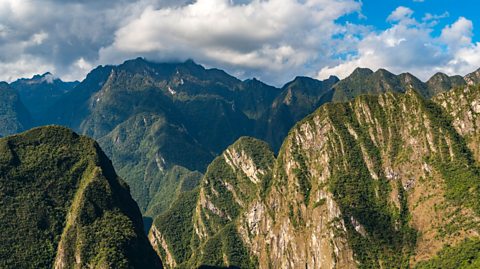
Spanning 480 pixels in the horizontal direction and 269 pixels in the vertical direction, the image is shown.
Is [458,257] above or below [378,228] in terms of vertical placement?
below

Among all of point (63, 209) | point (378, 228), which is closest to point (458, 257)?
point (378, 228)

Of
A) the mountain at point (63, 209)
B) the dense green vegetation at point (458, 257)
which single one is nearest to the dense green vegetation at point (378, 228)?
the dense green vegetation at point (458, 257)

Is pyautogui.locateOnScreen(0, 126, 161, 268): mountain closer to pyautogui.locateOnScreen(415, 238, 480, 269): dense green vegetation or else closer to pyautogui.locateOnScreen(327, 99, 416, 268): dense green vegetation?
pyautogui.locateOnScreen(327, 99, 416, 268): dense green vegetation

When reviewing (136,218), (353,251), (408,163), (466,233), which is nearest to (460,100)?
(408,163)

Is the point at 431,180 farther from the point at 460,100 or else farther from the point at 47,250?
the point at 47,250

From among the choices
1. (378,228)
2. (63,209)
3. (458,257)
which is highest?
(63,209)

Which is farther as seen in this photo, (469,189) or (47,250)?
(469,189)

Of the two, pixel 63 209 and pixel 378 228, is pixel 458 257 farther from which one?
pixel 63 209

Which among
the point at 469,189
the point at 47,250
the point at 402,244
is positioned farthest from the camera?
the point at 402,244

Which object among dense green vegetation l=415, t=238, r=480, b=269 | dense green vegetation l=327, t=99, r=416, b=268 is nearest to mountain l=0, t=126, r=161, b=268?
dense green vegetation l=327, t=99, r=416, b=268
